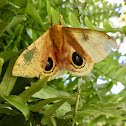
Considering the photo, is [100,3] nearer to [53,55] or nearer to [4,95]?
[53,55]

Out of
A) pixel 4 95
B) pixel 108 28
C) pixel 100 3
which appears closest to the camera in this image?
pixel 4 95

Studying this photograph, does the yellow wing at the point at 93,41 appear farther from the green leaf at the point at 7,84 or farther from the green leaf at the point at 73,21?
the green leaf at the point at 7,84

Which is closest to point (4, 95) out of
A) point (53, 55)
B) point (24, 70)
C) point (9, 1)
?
point (24, 70)

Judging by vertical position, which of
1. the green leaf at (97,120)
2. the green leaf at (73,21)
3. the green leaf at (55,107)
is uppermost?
the green leaf at (73,21)

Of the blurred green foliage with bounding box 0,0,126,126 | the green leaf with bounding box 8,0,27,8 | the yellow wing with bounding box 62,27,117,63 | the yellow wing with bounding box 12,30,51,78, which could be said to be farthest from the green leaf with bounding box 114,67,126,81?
the green leaf with bounding box 8,0,27,8

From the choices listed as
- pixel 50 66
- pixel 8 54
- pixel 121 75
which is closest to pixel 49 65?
pixel 50 66

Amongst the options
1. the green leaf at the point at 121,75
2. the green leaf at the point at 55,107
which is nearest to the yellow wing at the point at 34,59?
the green leaf at the point at 55,107

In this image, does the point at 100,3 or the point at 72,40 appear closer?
the point at 72,40
